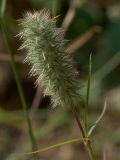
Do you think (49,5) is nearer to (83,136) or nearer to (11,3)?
(11,3)

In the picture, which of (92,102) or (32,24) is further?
(92,102)

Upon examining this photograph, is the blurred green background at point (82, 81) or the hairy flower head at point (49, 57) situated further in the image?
the blurred green background at point (82, 81)

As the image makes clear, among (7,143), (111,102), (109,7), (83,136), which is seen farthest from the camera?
(109,7)

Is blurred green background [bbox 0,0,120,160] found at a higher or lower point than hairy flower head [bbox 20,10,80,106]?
lower

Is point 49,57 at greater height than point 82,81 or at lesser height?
greater

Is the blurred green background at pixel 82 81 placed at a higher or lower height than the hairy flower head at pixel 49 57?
lower

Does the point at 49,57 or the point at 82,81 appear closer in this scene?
the point at 49,57

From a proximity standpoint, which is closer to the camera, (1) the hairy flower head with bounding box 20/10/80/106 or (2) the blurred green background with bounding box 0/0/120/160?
(1) the hairy flower head with bounding box 20/10/80/106

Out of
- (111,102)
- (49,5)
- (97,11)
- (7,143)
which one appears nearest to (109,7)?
(97,11)
